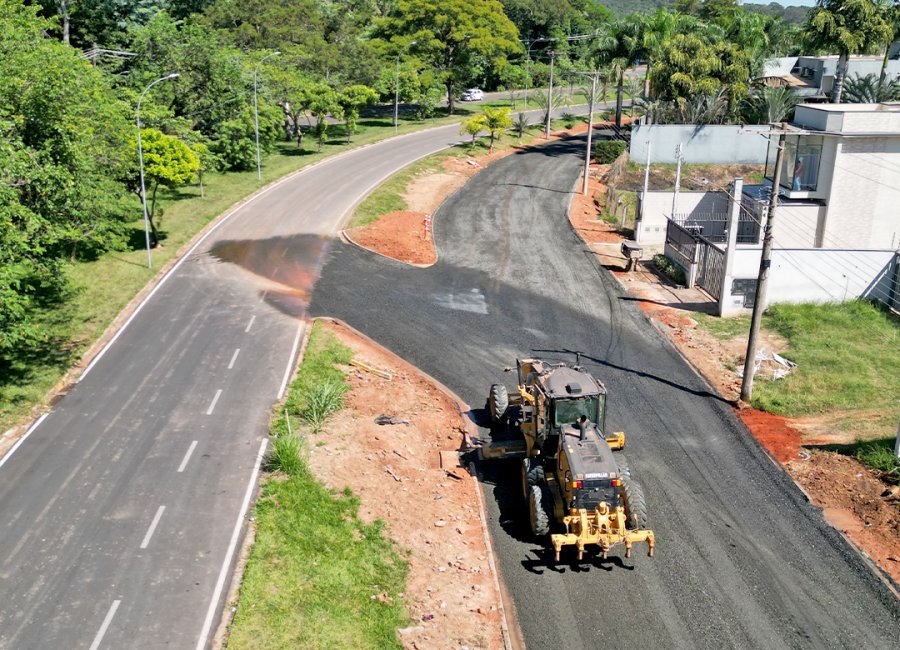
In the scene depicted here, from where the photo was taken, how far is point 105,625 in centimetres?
1625

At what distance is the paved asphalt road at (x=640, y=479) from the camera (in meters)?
16.6

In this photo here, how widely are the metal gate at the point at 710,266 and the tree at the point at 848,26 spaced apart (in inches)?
1234

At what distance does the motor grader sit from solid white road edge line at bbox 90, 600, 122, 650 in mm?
9161

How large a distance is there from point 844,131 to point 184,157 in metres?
32.7

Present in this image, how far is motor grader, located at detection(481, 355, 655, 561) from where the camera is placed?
1750 cm

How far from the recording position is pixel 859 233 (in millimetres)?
40406

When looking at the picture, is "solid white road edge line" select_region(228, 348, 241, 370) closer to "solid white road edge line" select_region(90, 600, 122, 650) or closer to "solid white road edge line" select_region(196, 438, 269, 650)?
"solid white road edge line" select_region(196, 438, 269, 650)

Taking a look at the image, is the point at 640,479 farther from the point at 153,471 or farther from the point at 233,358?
the point at 233,358

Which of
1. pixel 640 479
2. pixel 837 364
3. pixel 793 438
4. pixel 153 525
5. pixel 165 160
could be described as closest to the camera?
pixel 153 525

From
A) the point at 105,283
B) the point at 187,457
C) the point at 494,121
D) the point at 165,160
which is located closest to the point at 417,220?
the point at 165,160

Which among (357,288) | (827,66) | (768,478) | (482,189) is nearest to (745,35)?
(827,66)

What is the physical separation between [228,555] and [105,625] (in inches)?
118

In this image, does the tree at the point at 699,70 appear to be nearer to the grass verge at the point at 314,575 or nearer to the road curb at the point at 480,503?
the road curb at the point at 480,503

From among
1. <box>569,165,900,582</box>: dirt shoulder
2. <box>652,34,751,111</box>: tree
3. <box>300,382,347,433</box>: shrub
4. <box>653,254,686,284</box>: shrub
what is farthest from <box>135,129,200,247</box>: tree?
<box>652,34,751,111</box>: tree
